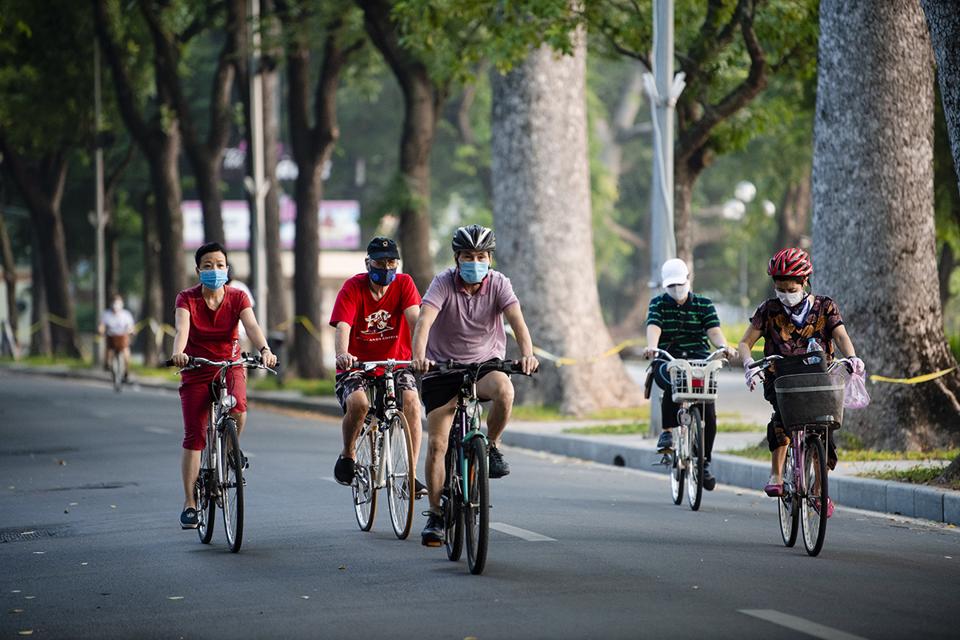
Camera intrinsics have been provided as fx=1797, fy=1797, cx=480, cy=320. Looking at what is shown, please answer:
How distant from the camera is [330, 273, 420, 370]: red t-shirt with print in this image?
11.3 m

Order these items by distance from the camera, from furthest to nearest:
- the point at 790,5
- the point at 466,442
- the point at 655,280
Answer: the point at 790,5 < the point at 655,280 < the point at 466,442

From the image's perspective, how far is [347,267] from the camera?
240 ft

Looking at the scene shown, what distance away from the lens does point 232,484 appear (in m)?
10.9

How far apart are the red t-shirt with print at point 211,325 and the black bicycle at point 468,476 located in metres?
1.78

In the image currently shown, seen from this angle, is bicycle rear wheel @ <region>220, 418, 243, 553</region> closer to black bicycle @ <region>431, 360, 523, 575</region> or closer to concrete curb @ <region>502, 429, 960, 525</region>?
black bicycle @ <region>431, 360, 523, 575</region>

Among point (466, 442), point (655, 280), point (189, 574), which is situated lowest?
point (189, 574)

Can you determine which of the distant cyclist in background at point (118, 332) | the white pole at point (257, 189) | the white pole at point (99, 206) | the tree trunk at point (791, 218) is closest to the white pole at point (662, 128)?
the white pole at point (257, 189)

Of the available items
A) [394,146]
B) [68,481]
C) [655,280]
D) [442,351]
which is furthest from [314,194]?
[394,146]

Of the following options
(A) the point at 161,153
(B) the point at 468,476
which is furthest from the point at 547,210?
(A) the point at 161,153

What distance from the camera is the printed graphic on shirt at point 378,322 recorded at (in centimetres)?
1130

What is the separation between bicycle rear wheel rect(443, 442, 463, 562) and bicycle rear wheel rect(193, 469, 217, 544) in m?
1.70

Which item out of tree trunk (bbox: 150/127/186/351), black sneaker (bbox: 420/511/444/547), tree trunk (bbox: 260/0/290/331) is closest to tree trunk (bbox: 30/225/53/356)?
tree trunk (bbox: 150/127/186/351)

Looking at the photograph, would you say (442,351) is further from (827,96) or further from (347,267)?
(347,267)

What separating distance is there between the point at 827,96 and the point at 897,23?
944 millimetres
